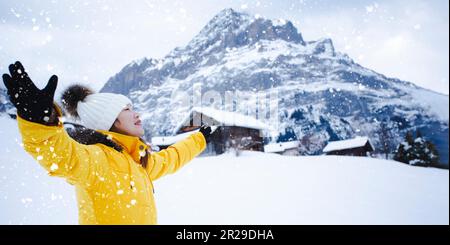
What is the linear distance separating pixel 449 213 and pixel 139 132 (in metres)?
6.79

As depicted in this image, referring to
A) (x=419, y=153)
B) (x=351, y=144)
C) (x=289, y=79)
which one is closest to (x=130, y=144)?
(x=419, y=153)

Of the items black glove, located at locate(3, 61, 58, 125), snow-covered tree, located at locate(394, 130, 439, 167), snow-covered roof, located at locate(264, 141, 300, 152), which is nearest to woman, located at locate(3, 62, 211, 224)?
black glove, located at locate(3, 61, 58, 125)

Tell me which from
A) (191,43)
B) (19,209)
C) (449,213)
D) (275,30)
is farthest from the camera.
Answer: (275,30)

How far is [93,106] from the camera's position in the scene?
156 centimetres

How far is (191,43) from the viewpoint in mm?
142875

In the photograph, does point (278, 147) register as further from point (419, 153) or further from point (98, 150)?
point (98, 150)

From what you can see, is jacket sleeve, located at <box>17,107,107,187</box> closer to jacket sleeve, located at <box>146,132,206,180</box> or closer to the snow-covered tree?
jacket sleeve, located at <box>146,132,206,180</box>

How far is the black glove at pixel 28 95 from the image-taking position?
817 mm

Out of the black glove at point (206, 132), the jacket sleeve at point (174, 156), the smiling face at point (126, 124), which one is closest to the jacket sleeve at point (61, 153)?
the smiling face at point (126, 124)

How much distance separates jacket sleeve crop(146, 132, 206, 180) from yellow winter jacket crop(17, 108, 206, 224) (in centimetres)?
2
